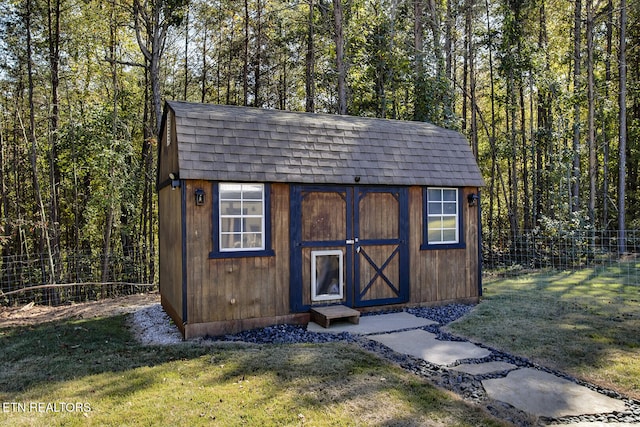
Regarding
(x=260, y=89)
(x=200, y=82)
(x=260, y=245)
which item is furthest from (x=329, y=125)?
(x=200, y=82)

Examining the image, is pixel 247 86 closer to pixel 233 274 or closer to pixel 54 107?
pixel 54 107

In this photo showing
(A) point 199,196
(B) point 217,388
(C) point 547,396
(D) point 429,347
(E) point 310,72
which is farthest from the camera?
(E) point 310,72

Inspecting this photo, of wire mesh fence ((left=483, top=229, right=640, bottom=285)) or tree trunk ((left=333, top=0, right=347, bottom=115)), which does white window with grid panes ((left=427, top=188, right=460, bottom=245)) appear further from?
tree trunk ((left=333, top=0, right=347, bottom=115))

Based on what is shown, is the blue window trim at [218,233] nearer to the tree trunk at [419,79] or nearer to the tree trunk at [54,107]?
the tree trunk at [54,107]

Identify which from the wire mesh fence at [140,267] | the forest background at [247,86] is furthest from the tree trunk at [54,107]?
the wire mesh fence at [140,267]

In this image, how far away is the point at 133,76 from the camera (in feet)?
52.3

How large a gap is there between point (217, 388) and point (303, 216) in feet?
10.2

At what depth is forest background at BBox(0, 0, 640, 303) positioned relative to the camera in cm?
1162

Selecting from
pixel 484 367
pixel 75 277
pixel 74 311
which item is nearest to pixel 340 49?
pixel 75 277

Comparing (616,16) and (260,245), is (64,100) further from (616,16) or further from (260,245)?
(616,16)

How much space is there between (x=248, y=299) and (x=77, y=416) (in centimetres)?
293

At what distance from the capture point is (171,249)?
6.89m

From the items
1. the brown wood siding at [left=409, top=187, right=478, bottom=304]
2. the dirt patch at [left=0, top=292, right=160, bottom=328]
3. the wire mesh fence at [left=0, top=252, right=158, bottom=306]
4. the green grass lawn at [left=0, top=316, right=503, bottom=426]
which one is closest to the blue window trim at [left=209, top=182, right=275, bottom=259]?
the green grass lawn at [left=0, top=316, right=503, bottom=426]

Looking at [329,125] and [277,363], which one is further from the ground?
[329,125]
